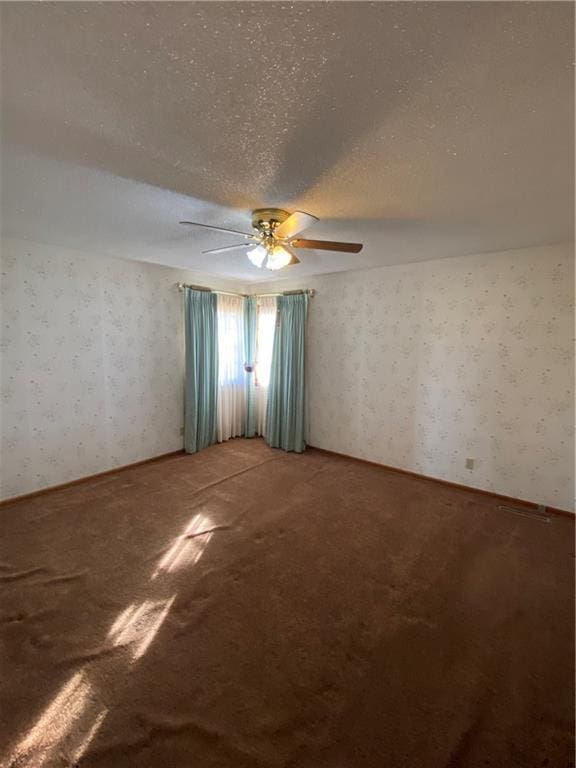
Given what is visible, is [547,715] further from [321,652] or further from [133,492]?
[133,492]

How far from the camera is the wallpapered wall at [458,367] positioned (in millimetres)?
2881

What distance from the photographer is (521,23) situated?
87 cm

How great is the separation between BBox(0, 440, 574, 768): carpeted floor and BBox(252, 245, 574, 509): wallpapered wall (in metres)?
0.59

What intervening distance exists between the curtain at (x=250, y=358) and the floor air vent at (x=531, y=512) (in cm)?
318

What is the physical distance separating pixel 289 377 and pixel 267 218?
248 cm

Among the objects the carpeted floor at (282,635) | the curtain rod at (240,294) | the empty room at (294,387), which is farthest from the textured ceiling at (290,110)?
the carpeted floor at (282,635)

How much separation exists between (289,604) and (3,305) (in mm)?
3198

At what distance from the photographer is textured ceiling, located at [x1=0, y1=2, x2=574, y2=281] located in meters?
0.88

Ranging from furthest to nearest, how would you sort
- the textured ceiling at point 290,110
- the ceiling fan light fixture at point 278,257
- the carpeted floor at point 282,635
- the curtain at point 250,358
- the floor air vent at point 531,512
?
the curtain at point 250,358, the floor air vent at point 531,512, the ceiling fan light fixture at point 278,257, the carpeted floor at point 282,635, the textured ceiling at point 290,110

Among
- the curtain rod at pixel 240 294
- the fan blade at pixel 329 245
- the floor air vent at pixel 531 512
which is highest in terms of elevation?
the curtain rod at pixel 240 294

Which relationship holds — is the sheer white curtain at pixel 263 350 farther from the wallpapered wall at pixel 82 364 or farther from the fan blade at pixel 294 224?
the fan blade at pixel 294 224

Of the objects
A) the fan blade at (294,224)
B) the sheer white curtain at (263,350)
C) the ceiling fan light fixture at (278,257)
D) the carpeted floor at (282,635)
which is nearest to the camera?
the carpeted floor at (282,635)

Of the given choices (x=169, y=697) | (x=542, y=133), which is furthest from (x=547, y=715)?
(x=542, y=133)

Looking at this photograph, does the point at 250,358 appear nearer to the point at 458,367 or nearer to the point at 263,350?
the point at 263,350
